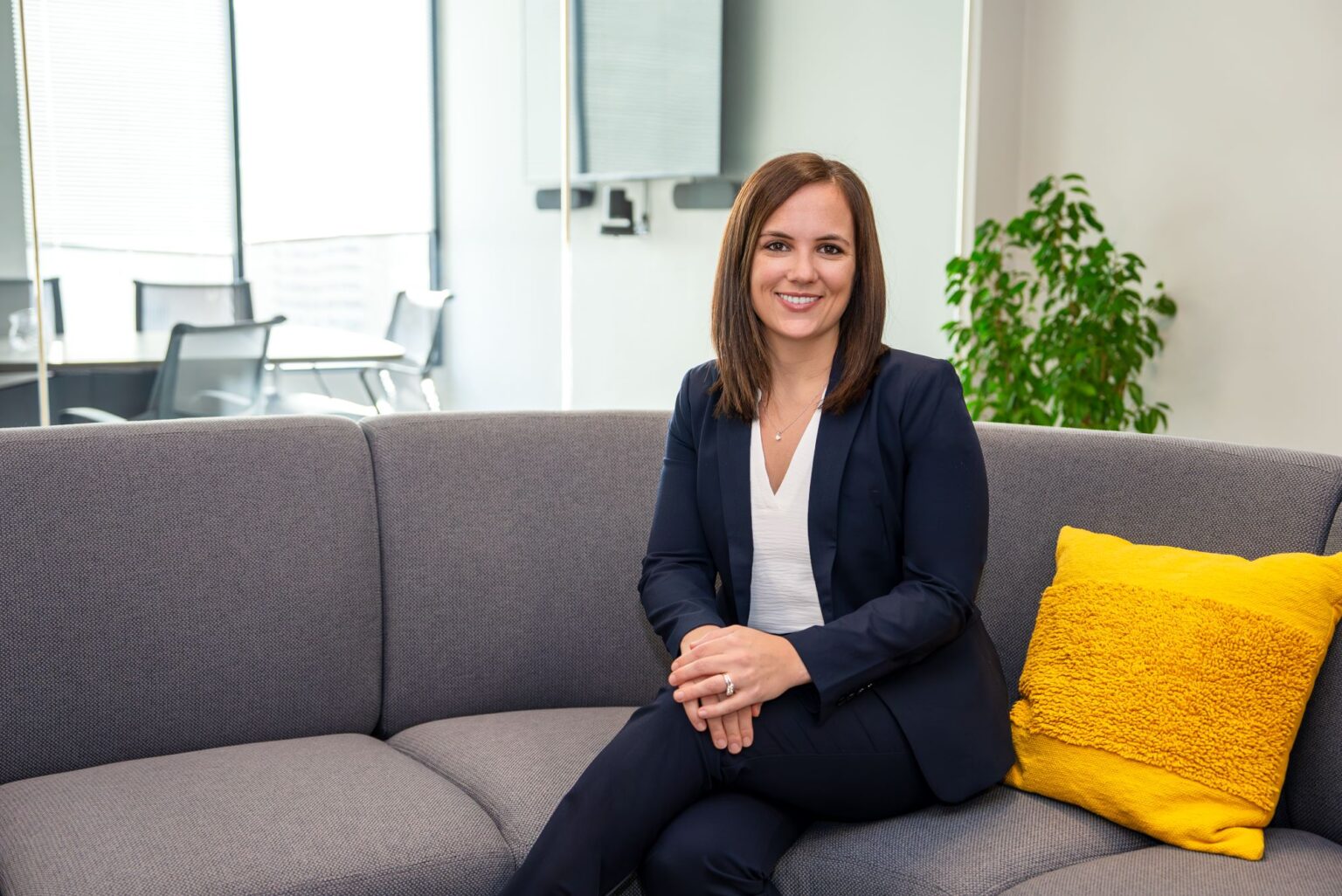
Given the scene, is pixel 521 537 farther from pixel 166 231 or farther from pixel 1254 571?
A: pixel 166 231

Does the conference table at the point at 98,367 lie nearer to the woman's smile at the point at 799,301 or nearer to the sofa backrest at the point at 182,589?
the sofa backrest at the point at 182,589

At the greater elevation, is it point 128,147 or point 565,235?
point 128,147

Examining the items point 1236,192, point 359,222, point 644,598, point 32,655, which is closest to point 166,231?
point 359,222

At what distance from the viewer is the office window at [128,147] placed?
3.08 meters

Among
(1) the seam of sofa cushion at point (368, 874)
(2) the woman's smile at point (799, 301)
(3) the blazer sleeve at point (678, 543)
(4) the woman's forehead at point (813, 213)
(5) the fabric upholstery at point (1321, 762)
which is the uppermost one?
(4) the woman's forehead at point (813, 213)

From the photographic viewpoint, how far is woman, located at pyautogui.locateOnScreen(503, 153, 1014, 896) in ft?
5.00

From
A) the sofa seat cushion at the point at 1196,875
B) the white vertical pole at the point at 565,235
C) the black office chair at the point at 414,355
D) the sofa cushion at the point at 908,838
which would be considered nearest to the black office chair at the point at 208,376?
the black office chair at the point at 414,355

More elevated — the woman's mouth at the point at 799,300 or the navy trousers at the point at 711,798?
the woman's mouth at the point at 799,300

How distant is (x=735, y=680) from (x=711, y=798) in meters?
0.16

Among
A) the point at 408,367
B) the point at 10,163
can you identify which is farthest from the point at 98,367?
the point at 408,367

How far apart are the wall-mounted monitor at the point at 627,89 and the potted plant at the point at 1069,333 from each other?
946 mm

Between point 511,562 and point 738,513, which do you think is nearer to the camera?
point 738,513

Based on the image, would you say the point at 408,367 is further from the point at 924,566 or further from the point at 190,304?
the point at 924,566

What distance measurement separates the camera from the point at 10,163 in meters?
3.03
